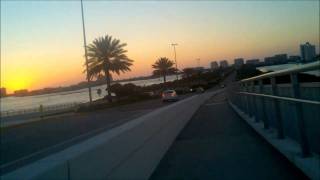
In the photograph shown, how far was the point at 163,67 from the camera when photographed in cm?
12088

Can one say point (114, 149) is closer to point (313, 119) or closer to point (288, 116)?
point (313, 119)

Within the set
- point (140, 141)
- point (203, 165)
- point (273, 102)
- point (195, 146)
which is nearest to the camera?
point (140, 141)

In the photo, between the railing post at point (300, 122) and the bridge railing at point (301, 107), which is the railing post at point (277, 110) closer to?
the bridge railing at point (301, 107)

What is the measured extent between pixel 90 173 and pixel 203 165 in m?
4.42

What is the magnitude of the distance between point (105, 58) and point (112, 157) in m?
65.7

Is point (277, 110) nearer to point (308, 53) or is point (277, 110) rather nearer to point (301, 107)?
point (308, 53)

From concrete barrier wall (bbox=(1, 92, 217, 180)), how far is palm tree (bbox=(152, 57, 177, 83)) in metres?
109

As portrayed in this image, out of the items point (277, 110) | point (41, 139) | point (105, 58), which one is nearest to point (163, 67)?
point (105, 58)

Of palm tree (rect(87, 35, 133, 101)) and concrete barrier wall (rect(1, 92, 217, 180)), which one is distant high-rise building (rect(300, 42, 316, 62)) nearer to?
concrete barrier wall (rect(1, 92, 217, 180))

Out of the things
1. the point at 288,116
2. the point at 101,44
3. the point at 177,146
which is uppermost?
the point at 101,44

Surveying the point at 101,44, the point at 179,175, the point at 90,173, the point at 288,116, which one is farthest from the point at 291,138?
the point at 101,44

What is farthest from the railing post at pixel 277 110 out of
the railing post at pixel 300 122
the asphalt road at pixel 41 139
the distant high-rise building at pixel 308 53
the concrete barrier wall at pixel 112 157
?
the asphalt road at pixel 41 139

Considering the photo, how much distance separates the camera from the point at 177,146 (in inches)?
540

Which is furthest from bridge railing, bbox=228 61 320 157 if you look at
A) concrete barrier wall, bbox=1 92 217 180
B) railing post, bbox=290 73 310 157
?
concrete barrier wall, bbox=1 92 217 180
